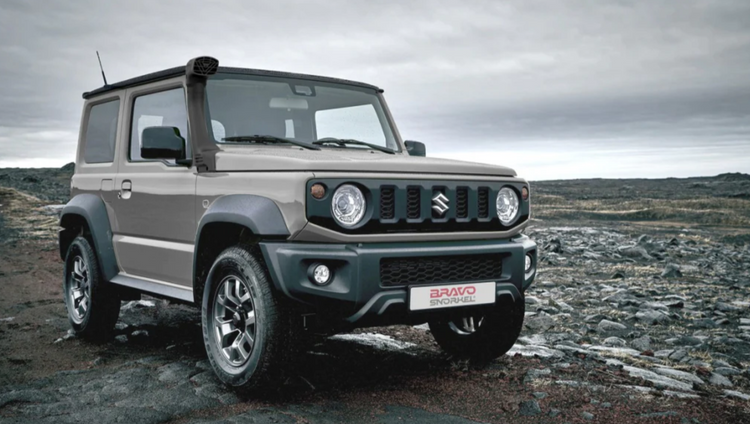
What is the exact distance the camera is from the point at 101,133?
20.2 feet

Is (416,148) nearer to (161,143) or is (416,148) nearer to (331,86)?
(331,86)

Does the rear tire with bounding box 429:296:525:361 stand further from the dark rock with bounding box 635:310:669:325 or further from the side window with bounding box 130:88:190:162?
the dark rock with bounding box 635:310:669:325

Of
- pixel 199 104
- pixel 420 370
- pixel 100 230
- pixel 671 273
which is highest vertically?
pixel 199 104

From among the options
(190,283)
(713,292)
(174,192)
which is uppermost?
(174,192)

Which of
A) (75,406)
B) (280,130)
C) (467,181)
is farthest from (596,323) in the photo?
(75,406)

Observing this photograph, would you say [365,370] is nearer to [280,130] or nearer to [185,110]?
[280,130]

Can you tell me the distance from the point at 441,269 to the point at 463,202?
450mm

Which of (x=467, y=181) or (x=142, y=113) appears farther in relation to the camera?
(x=142, y=113)

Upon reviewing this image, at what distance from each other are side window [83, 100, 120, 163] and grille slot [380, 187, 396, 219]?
286 centimetres

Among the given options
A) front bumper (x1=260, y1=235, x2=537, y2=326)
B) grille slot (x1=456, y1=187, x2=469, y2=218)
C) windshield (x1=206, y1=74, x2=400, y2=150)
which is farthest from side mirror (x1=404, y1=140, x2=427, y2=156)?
front bumper (x1=260, y1=235, x2=537, y2=326)

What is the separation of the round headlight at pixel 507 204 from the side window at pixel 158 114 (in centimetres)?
212

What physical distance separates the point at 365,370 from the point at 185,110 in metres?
2.20

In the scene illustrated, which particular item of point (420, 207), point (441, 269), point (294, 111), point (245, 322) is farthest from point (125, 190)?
point (441, 269)

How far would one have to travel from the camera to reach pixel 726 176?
75.5 meters
